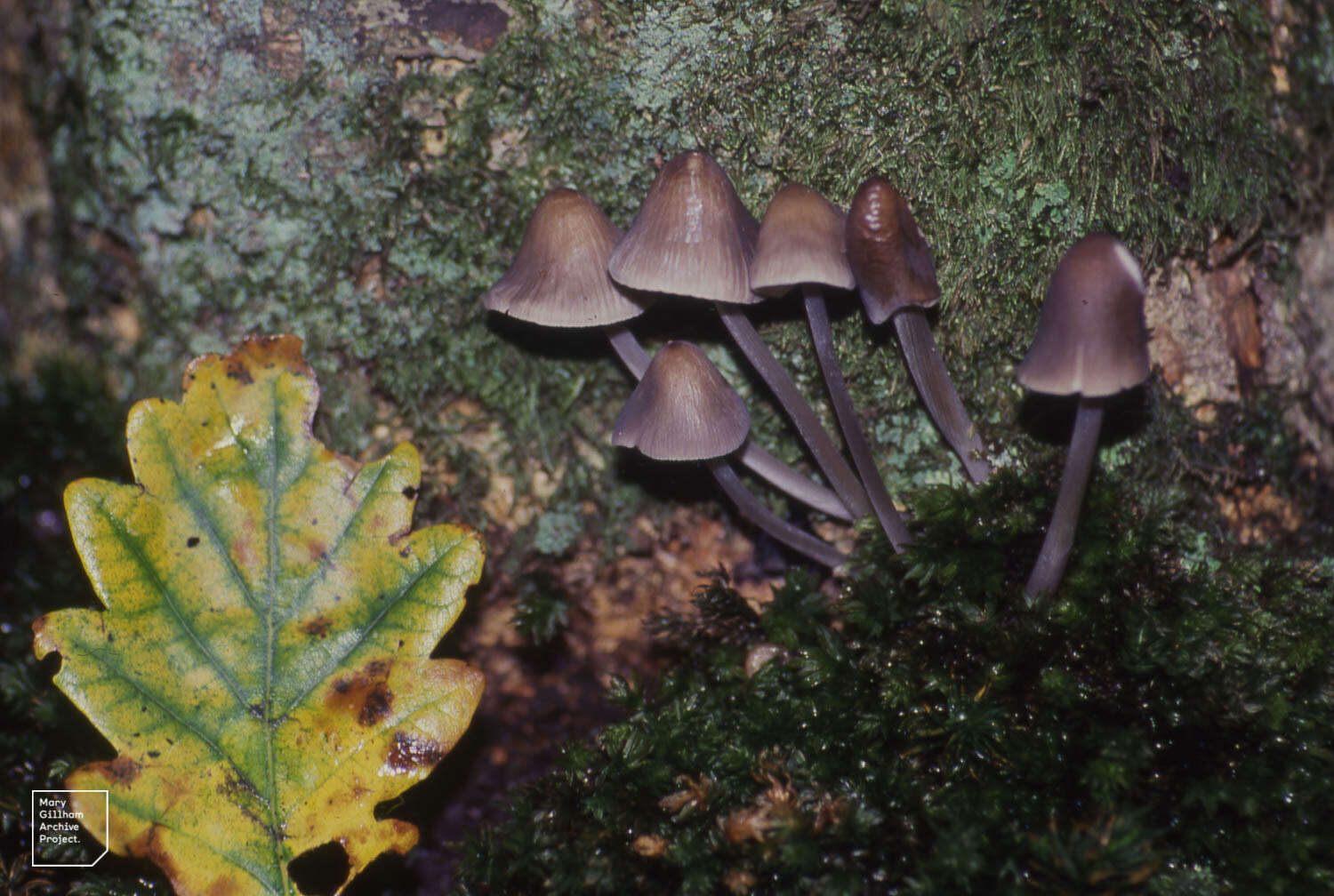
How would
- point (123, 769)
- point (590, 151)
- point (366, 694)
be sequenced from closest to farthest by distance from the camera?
1. point (123, 769)
2. point (366, 694)
3. point (590, 151)

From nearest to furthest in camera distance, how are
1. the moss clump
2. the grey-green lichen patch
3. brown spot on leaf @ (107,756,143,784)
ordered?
the moss clump < brown spot on leaf @ (107,756,143,784) < the grey-green lichen patch

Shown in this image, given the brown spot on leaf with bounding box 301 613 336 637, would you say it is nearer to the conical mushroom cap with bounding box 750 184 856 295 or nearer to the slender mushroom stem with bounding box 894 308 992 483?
the conical mushroom cap with bounding box 750 184 856 295

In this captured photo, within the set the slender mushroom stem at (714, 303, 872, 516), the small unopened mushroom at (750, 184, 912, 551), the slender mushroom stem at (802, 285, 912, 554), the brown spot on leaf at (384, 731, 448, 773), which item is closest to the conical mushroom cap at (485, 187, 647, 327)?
the slender mushroom stem at (714, 303, 872, 516)

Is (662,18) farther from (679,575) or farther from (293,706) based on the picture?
(293,706)

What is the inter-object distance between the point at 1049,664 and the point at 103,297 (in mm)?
2933

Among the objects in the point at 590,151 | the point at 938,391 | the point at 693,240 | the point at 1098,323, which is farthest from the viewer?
the point at 590,151

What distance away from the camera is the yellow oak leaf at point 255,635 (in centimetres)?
195

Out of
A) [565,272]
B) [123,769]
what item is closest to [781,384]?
[565,272]

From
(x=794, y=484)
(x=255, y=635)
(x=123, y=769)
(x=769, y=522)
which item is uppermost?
(x=794, y=484)

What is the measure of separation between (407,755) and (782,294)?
146 cm

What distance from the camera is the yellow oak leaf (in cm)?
195

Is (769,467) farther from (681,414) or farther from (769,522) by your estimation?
(681,414)

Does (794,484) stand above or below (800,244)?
below

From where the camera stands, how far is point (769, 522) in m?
2.52
